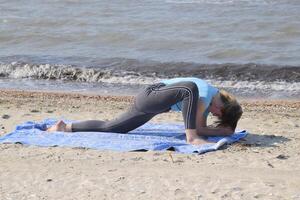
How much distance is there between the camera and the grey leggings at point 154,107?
267 inches

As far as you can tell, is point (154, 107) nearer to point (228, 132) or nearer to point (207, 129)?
point (207, 129)

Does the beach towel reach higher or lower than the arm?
lower

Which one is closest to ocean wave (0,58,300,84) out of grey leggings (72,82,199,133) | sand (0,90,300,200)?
sand (0,90,300,200)

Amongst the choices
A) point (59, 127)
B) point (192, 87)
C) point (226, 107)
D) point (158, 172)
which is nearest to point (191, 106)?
point (192, 87)

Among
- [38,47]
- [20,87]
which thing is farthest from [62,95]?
[38,47]

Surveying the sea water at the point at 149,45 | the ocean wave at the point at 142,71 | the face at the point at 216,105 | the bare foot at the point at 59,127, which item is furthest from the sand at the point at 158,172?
the ocean wave at the point at 142,71

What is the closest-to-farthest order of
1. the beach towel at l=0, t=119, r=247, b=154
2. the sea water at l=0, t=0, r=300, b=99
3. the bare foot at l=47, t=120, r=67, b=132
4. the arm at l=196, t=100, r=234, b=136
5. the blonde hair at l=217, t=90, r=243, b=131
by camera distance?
the beach towel at l=0, t=119, r=247, b=154 → the blonde hair at l=217, t=90, r=243, b=131 → the arm at l=196, t=100, r=234, b=136 → the bare foot at l=47, t=120, r=67, b=132 → the sea water at l=0, t=0, r=300, b=99

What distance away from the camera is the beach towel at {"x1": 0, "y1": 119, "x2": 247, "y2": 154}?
6734 mm

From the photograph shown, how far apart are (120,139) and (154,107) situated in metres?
0.47

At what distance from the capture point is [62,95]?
11.3m

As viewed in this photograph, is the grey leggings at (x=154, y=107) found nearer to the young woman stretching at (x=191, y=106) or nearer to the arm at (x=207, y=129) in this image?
the young woman stretching at (x=191, y=106)

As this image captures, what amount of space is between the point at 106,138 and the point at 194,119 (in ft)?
3.01

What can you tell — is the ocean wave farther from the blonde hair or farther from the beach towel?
the blonde hair

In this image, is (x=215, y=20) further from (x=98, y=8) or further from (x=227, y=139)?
(x=227, y=139)
